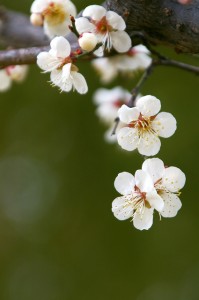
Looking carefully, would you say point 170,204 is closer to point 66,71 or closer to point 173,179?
point 173,179

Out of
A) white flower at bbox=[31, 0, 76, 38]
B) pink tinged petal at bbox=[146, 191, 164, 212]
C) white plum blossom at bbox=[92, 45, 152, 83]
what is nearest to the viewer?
pink tinged petal at bbox=[146, 191, 164, 212]

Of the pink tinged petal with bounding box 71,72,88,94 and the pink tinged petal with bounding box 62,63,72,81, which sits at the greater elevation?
the pink tinged petal with bounding box 62,63,72,81

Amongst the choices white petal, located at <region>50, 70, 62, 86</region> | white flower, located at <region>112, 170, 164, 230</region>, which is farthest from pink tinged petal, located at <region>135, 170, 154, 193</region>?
white petal, located at <region>50, 70, 62, 86</region>

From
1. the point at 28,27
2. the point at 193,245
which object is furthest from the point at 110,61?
the point at 193,245

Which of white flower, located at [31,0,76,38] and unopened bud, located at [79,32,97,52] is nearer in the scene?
unopened bud, located at [79,32,97,52]

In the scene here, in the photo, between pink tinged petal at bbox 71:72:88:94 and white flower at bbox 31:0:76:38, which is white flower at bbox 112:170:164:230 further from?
white flower at bbox 31:0:76:38

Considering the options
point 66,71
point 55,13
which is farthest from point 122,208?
point 55,13

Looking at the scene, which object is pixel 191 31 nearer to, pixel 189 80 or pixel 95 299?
pixel 189 80

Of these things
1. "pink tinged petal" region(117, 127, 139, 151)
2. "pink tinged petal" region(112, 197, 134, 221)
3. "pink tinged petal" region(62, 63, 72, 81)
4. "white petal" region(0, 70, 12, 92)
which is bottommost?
"white petal" region(0, 70, 12, 92)
